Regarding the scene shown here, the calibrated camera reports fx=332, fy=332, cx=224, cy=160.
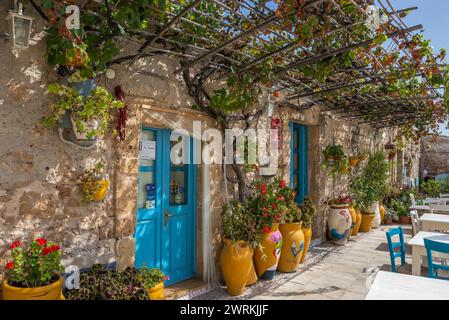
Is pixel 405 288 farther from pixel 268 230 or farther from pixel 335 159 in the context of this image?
pixel 335 159

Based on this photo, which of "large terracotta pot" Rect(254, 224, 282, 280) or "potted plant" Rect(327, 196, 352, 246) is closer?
"large terracotta pot" Rect(254, 224, 282, 280)

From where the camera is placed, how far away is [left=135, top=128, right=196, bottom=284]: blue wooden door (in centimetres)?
359

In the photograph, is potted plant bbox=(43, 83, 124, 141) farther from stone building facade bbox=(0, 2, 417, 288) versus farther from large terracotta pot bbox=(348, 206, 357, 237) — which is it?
large terracotta pot bbox=(348, 206, 357, 237)

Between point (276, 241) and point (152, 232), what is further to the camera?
point (276, 241)

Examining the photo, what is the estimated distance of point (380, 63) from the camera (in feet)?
12.4

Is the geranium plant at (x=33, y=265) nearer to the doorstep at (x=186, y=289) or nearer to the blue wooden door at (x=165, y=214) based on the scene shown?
the blue wooden door at (x=165, y=214)

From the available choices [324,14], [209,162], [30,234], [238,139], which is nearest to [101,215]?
[30,234]

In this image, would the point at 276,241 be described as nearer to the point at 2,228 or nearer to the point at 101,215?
the point at 101,215

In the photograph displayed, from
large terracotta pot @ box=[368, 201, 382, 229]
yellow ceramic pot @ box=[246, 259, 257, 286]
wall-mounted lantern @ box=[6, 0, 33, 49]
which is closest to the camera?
wall-mounted lantern @ box=[6, 0, 33, 49]

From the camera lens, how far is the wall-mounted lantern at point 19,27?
2137 millimetres

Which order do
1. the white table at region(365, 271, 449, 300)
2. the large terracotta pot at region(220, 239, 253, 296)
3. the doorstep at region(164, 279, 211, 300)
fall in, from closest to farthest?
the white table at region(365, 271, 449, 300) → the doorstep at region(164, 279, 211, 300) → the large terracotta pot at region(220, 239, 253, 296)

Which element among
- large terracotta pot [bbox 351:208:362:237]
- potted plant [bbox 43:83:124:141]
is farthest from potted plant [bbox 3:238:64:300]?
large terracotta pot [bbox 351:208:362:237]

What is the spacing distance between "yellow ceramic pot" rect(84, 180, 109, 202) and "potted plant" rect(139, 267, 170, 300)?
709mm

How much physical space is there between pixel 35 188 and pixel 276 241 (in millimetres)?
2720
